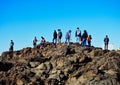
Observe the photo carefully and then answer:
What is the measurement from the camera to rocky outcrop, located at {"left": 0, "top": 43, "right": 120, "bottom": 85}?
160ft

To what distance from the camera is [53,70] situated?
52.9 m

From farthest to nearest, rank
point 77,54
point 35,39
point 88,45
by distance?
point 35,39, point 88,45, point 77,54

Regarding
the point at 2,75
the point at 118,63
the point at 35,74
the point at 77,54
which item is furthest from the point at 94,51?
the point at 2,75

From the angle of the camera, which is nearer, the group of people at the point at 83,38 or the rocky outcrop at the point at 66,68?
the rocky outcrop at the point at 66,68

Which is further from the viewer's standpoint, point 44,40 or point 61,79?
point 44,40

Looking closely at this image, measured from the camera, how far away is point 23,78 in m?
51.1

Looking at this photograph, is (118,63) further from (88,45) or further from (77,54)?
(88,45)

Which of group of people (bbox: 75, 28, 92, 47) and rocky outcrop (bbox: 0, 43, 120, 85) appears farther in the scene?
group of people (bbox: 75, 28, 92, 47)

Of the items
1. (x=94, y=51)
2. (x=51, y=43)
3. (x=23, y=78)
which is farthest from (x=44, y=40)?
(x=23, y=78)

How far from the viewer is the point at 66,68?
52688 millimetres

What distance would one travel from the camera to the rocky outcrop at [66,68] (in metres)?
48.7

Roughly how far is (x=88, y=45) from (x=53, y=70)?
14132mm

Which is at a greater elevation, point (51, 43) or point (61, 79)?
point (51, 43)

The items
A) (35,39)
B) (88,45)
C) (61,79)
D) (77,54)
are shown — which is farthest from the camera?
(35,39)
